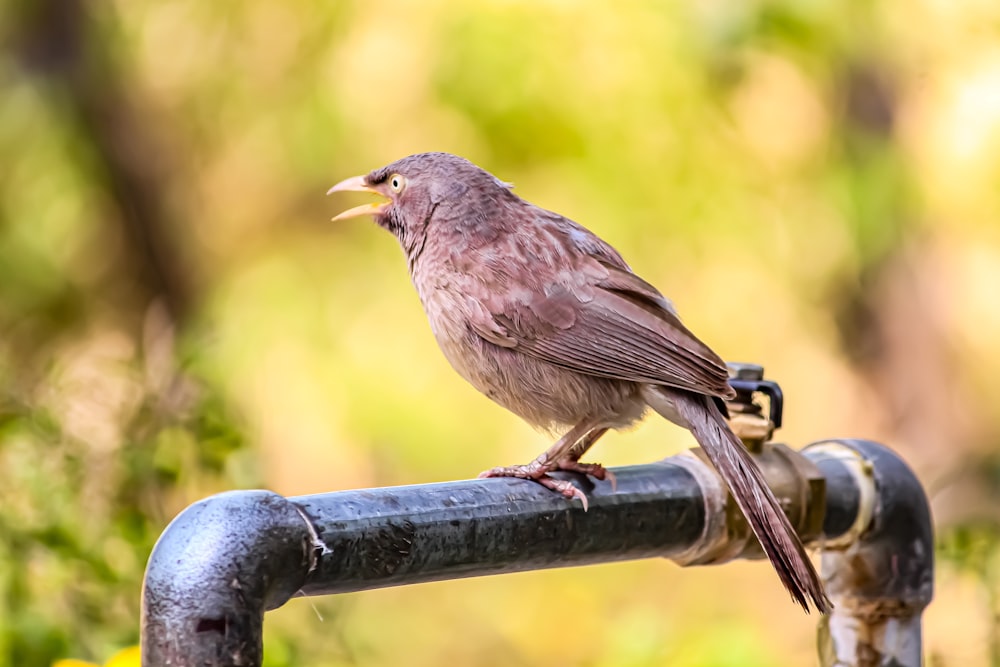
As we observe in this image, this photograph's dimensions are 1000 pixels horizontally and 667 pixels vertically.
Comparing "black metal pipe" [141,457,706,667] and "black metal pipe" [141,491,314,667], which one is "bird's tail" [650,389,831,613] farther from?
"black metal pipe" [141,491,314,667]

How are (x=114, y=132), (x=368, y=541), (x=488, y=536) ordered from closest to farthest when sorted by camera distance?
(x=368, y=541)
(x=488, y=536)
(x=114, y=132)

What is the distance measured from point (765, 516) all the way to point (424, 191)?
1463 mm

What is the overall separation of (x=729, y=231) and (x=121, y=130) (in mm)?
3204

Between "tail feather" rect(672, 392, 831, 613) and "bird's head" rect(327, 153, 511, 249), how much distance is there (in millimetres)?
1003

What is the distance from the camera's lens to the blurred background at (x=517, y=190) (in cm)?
626

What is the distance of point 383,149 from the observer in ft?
21.8

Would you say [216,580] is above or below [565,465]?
below

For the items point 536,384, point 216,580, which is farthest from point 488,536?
point 536,384

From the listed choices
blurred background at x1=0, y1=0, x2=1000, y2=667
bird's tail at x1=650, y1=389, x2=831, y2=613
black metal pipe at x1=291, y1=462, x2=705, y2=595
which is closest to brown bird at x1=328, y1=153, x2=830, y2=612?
bird's tail at x1=650, y1=389, x2=831, y2=613

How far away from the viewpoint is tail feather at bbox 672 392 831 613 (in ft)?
7.84

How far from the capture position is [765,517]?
2.49 metres

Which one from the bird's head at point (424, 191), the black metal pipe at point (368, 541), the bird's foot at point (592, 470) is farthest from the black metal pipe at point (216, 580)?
the bird's head at point (424, 191)

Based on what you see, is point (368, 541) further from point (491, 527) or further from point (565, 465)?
point (565, 465)

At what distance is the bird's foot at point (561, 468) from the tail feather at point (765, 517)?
0.23 m
